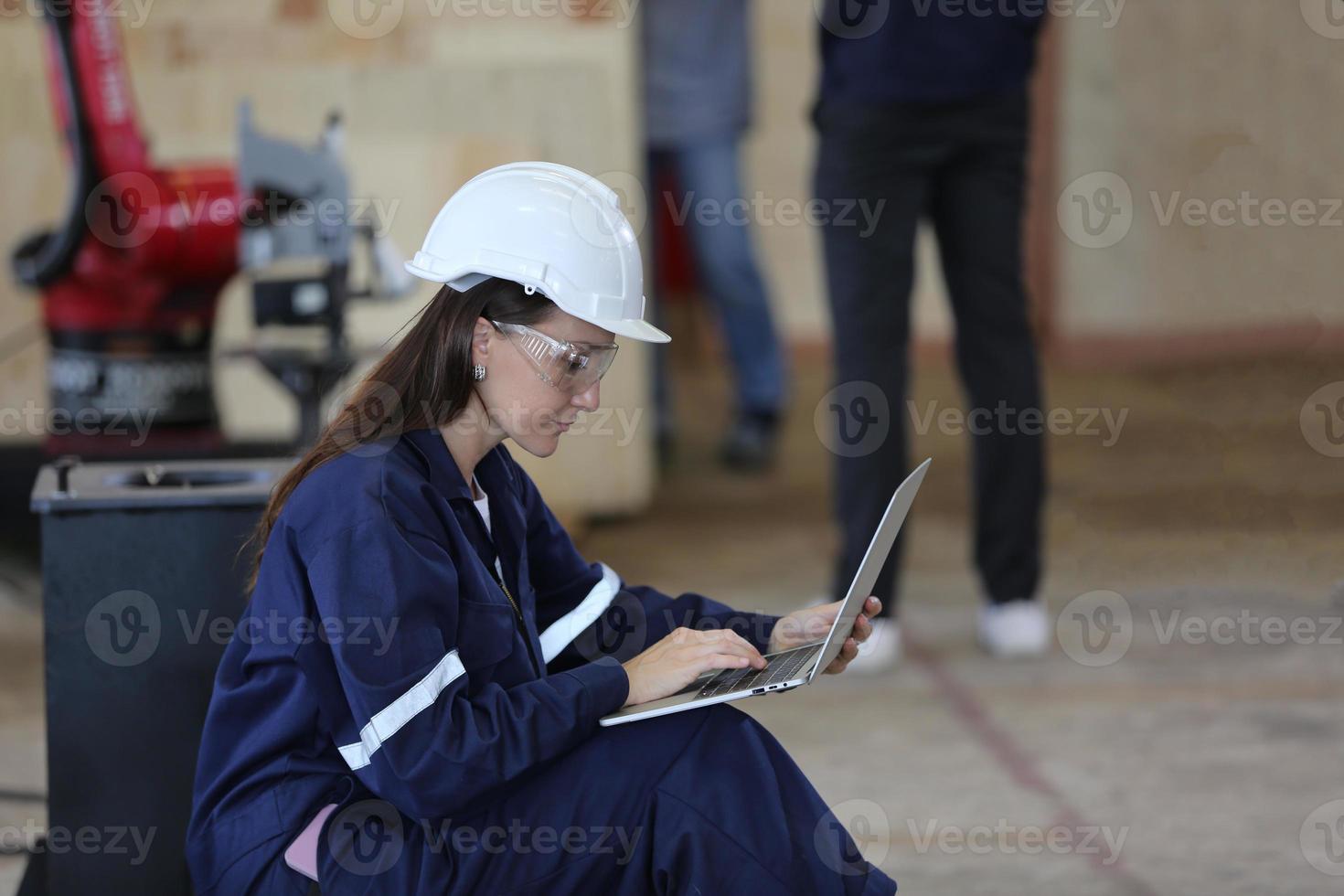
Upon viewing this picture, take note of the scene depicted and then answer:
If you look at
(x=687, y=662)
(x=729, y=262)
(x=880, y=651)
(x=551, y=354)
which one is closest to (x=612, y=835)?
(x=687, y=662)

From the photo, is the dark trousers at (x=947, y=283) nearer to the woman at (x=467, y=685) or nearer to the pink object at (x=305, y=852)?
the woman at (x=467, y=685)

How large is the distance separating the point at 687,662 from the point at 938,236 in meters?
1.91

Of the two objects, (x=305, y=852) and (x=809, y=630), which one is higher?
(x=809, y=630)

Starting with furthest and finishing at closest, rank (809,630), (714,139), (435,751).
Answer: (714,139), (809,630), (435,751)

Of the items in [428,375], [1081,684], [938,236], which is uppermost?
[428,375]

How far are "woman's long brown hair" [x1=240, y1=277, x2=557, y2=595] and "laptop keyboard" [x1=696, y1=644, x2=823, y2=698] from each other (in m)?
0.42

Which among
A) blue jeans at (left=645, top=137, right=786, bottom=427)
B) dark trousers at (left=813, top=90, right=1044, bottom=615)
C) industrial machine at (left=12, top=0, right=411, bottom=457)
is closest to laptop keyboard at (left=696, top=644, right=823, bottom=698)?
industrial machine at (left=12, top=0, right=411, bottom=457)

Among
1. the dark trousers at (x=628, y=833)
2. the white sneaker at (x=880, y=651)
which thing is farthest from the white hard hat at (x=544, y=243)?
the white sneaker at (x=880, y=651)

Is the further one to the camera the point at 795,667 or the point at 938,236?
the point at 938,236

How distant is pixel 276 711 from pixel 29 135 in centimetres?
317

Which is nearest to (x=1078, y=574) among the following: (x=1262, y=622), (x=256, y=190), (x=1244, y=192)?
(x=1262, y=622)

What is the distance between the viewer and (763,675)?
1780 mm

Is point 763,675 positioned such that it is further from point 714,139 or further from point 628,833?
point 714,139

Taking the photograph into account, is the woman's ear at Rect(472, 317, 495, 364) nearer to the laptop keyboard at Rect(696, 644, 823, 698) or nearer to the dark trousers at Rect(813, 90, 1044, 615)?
the laptop keyboard at Rect(696, 644, 823, 698)
